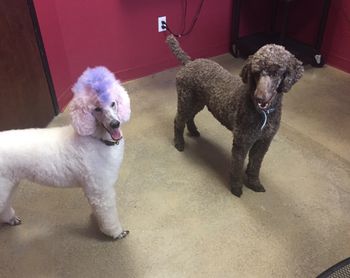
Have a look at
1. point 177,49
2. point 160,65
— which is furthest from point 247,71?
point 160,65

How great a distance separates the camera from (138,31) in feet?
8.42

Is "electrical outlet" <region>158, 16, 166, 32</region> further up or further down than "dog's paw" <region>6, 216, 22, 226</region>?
further up

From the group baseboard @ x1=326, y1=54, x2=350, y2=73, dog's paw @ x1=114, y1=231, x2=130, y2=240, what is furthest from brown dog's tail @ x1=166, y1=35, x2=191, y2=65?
baseboard @ x1=326, y1=54, x2=350, y2=73

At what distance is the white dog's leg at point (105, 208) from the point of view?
1321mm

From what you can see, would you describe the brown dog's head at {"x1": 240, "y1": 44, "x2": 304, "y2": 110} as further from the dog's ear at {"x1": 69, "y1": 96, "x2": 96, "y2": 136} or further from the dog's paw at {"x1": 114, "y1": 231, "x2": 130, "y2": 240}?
the dog's paw at {"x1": 114, "y1": 231, "x2": 130, "y2": 240}

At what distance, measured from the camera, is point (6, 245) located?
1.50 meters

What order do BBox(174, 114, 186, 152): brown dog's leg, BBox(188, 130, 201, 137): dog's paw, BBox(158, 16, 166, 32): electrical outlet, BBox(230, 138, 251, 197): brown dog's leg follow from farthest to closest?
1. BBox(158, 16, 166, 32): electrical outlet
2. BBox(188, 130, 201, 137): dog's paw
3. BBox(174, 114, 186, 152): brown dog's leg
4. BBox(230, 138, 251, 197): brown dog's leg

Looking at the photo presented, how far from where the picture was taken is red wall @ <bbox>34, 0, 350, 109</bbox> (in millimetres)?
2203

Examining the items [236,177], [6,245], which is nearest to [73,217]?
[6,245]

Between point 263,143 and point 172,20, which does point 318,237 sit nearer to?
point 263,143

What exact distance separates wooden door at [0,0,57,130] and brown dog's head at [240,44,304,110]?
1.28m

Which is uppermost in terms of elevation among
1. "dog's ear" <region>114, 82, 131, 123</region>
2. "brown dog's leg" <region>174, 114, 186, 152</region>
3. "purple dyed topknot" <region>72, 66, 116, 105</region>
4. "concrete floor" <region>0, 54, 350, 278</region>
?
"purple dyed topknot" <region>72, 66, 116, 105</region>

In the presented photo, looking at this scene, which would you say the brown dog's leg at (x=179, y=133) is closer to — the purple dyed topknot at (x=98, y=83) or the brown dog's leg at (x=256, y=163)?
the brown dog's leg at (x=256, y=163)

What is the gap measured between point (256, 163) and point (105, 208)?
77cm
